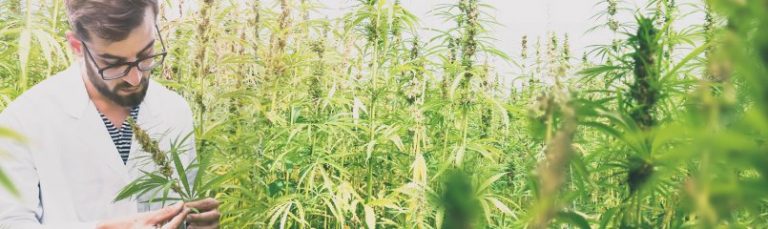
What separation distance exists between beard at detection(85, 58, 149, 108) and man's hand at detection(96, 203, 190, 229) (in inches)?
13.7

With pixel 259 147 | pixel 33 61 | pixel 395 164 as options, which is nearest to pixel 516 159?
pixel 395 164

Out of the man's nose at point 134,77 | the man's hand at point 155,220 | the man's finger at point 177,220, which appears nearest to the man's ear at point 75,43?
the man's nose at point 134,77

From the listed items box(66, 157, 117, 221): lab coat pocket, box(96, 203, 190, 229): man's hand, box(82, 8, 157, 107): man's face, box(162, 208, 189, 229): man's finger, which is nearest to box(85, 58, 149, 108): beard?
box(82, 8, 157, 107): man's face

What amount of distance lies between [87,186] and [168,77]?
701 mm

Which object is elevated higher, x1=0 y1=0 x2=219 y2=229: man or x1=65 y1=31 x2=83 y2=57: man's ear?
x1=65 y1=31 x2=83 y2=57: man's ear

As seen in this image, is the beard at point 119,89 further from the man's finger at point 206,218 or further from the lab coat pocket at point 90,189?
the man's finger at point 206,218

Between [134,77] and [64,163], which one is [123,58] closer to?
[134,77]

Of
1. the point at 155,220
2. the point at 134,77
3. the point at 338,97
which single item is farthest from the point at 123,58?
the point at 338,97

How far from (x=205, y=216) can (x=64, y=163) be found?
0.37m

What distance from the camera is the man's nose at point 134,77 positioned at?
5.31ft

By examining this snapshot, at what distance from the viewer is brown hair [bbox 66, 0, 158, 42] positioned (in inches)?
60.6

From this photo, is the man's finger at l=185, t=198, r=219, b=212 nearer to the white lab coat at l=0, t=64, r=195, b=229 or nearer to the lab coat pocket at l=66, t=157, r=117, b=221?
the white lab coat at l=0, t=64, r=195, b=229

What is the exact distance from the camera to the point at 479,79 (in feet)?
6.66

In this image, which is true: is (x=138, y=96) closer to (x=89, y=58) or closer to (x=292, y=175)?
(x=89, y=58)
